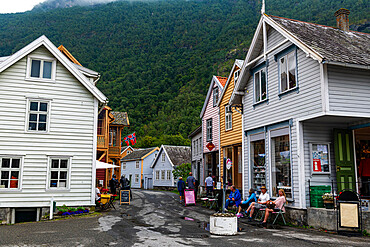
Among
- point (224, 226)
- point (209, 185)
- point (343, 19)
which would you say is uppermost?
point (343, 19)

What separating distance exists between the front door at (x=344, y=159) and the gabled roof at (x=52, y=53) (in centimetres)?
1110

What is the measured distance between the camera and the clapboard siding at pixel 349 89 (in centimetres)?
1212

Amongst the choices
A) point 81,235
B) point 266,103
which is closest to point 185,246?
point 81,235

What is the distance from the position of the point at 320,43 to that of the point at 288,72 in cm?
170

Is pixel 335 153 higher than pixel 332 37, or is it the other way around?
pixel 332 37

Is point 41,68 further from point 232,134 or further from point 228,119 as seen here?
point 228,119

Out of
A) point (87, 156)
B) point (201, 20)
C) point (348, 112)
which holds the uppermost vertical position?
point (201, 20)

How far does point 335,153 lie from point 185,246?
7.24 meters

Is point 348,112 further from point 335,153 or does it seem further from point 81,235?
point 81,235

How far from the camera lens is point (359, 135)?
1409 cm

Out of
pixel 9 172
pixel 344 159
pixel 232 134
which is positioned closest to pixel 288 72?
pixel 344 159

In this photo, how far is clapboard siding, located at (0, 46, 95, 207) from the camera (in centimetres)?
1591

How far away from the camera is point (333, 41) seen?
14.1 meters

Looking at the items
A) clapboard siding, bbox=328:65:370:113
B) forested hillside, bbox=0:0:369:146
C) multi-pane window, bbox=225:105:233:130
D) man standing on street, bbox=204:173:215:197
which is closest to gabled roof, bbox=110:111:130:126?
multi-pane window, bbox=225:105:233:130
